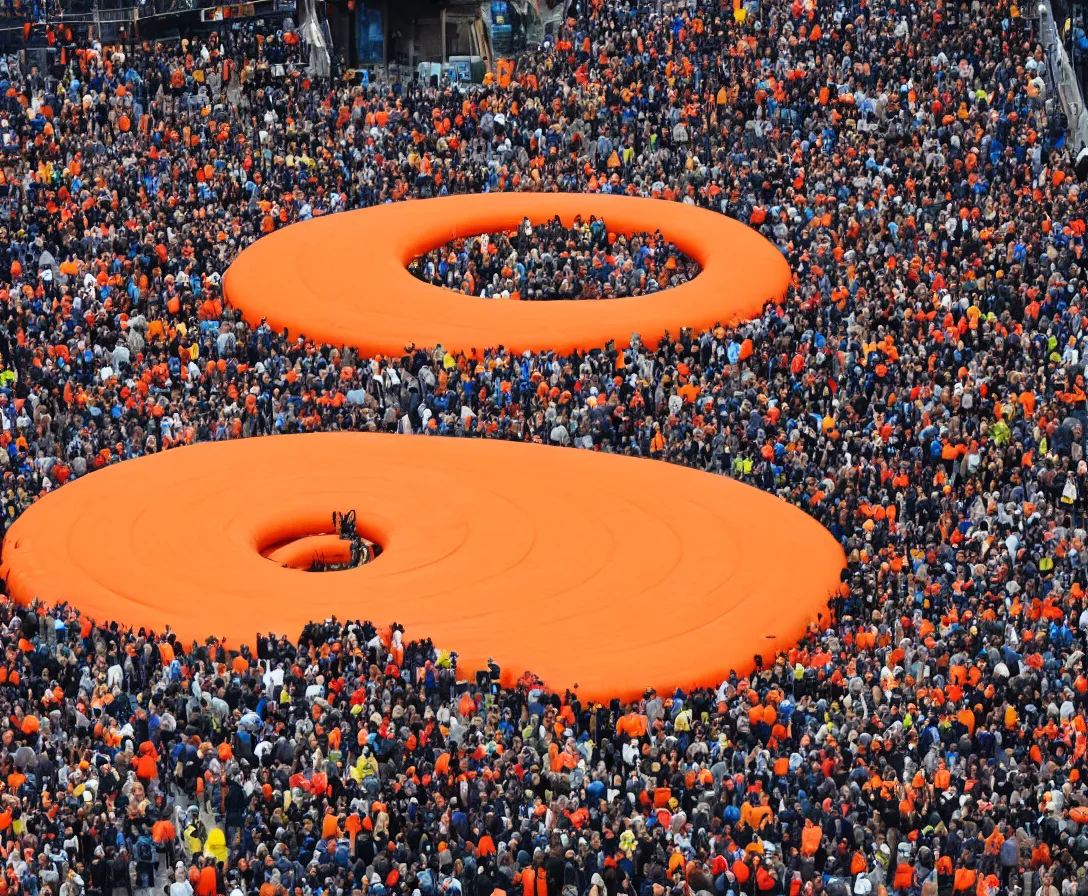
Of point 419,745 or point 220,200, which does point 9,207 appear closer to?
point 220,200

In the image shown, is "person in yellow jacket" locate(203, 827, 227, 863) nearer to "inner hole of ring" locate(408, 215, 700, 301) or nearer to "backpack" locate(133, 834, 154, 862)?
"backpack" locate(133, 834, 154, 862)

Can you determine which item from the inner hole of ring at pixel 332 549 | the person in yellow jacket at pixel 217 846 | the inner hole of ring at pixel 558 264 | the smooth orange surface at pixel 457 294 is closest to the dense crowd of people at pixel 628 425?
the person in yellow jacket at pixel 217 846

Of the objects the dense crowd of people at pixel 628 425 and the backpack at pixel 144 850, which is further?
the dense crowd of people at pixel 628 425

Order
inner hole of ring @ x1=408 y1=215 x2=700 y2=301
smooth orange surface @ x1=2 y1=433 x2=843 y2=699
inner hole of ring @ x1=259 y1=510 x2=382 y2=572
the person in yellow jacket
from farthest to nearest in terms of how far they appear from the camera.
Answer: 1. inner hole of ring @ x1=408 y1=215 x2=700 y2=301
2. inner hole of ring @ x1=259 y1=510 x2=382 y2=572
3. smooth orange surface @ x1=2 y1=433 x2=843 y2=699
4. the person in yellow jacket

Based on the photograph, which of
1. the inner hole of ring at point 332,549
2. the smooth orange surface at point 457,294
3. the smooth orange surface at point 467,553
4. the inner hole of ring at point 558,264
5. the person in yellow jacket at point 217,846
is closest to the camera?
the person in yellow jacket at point 217,846

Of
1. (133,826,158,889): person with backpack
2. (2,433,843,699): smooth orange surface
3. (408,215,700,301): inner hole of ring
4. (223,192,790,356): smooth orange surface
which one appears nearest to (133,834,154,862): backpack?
(133,826,158,889): person with backpack

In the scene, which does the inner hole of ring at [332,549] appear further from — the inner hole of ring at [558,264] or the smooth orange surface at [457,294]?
the inner hole of ring at [558,264]

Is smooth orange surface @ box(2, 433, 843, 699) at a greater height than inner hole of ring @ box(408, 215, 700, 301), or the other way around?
inner hole of ring @ box(408, 215, 700, 301)
